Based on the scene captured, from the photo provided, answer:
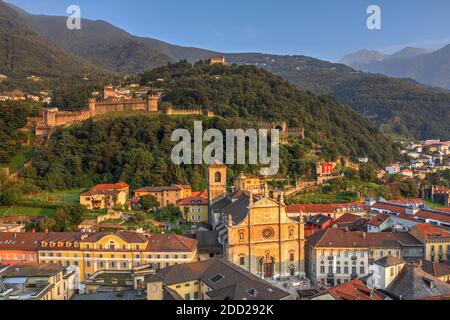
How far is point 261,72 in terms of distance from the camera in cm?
10344

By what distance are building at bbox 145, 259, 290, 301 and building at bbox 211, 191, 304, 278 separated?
6.65 meters

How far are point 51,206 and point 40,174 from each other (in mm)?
11564

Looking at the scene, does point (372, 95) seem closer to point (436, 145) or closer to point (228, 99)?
point (436, 145)

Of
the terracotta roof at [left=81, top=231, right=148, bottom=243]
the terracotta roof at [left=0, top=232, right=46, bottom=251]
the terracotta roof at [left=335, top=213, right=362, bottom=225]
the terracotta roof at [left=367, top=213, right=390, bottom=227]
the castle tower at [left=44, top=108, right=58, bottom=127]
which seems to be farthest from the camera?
the castle tower at [left=44, top=108, right=58, bottom=127]

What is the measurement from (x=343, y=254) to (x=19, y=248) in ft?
81.5

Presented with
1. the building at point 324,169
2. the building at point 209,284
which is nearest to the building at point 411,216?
the building at point 324,169

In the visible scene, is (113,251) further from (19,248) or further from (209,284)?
(209,284)

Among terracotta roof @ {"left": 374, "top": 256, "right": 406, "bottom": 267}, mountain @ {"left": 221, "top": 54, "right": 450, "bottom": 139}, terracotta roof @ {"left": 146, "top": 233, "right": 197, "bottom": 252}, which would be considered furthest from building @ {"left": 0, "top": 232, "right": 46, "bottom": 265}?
mountain @ {"left": 221, "top": 54, "right": 450, "bottom": 139}

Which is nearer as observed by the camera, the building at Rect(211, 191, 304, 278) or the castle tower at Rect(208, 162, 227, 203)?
the building at Rect(211, 191, 304, 278)

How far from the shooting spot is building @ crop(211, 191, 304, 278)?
3344 centimetres

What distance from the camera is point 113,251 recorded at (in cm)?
3394

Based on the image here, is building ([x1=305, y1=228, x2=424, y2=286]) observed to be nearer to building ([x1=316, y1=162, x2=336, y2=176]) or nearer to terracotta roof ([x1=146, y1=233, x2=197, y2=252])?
terracotta roof ([x1=146, y1=233, x2=197, y2=252])

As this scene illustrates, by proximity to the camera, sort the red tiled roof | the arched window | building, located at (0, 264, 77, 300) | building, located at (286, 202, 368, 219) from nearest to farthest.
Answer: building, located at (0, 264, 77, 300), the arched window, building, located at (286, 202, 368, 219), the red tiled roof
